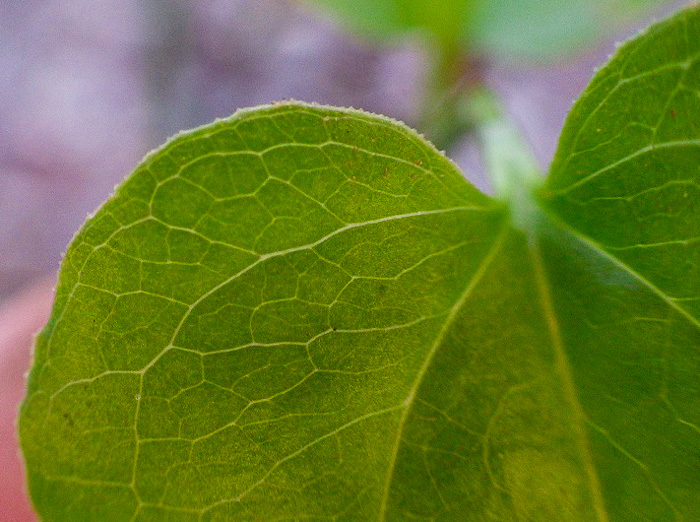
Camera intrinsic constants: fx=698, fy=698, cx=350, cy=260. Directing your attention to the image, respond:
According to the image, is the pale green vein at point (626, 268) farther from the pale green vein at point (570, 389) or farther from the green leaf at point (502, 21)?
the green leaf at point (502, 21)

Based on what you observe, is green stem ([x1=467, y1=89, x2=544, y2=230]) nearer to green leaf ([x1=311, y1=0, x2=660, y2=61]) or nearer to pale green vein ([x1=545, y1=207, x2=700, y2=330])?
pale green vein ([x1=545, y1=207, x2=700, y2=330])

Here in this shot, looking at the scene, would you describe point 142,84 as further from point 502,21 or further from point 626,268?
point 626,268

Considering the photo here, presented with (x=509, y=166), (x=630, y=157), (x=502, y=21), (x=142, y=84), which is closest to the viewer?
(x=630, y=157)

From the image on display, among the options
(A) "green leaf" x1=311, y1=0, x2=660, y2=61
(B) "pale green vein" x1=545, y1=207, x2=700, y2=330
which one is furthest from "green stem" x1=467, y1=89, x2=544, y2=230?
(A) "green leaf" x1=311, y1=0, x2=660, y2=61

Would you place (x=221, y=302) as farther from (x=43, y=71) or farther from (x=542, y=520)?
(x=43, y=71)

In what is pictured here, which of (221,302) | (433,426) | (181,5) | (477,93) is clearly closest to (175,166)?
(221,302)

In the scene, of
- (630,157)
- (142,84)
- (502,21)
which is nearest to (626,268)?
(630,157)
